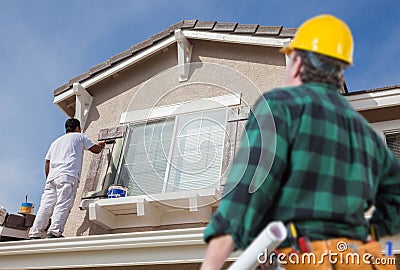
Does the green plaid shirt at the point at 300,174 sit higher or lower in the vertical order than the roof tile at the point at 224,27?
lower

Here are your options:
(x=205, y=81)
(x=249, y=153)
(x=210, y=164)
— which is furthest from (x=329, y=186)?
(x=205, y=81)

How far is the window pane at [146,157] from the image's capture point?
5.73m

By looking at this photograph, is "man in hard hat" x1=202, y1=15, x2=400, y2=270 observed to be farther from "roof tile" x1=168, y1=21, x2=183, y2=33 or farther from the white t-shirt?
"roof tile" x1=168, y1=21, x2=183, y2=33

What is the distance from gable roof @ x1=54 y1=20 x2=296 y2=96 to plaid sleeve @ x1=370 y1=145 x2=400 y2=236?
424cm

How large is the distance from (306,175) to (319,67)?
1.13 feet

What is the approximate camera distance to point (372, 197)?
57.5 inches

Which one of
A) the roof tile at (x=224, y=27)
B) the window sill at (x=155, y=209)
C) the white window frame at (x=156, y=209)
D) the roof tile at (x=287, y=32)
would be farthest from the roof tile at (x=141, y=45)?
the window sill at (x=155, y=209)

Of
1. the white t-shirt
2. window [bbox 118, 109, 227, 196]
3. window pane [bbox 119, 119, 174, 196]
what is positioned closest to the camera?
the white t-shirt

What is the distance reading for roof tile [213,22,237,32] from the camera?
20.0ft

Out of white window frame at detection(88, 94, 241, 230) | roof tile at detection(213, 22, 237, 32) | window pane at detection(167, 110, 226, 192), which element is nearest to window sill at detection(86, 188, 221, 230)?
white window frame at detection(88, 94, 241, 230)

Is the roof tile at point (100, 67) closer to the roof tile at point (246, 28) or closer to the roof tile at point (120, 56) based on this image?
the roof tile at point (120, 56)

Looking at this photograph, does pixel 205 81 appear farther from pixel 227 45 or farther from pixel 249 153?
pixel 249 153

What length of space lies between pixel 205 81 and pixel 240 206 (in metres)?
4.84

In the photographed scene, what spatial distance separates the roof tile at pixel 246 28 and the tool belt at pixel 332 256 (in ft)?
15.6
